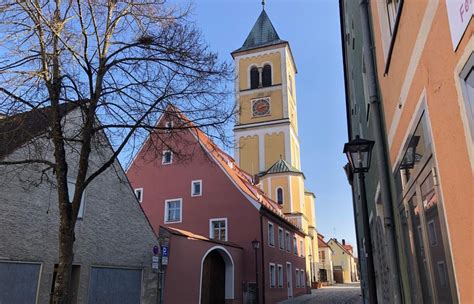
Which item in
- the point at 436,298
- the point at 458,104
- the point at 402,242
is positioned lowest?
the point at 436,298

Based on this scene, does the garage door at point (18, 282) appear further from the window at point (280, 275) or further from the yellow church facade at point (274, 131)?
the yellow church facade at point (274, 131)

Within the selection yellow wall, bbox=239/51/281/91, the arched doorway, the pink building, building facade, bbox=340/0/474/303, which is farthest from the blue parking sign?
yellow wall, bbox=239/51/281/91

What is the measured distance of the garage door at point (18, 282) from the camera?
10.4 meters

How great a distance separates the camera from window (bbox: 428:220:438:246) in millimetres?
3591

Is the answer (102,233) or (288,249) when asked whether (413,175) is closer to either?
(102,233)

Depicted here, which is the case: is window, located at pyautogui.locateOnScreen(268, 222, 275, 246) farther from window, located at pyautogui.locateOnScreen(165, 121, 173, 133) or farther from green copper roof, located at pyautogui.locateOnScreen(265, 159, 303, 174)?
window, located at pyautogui.locateOnScreen(165, 121, 173, 133)

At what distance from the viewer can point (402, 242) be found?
18.2 ft

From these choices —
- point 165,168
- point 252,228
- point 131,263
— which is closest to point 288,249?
point 252,228

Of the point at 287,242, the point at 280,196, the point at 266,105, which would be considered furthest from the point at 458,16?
the point at 266,105

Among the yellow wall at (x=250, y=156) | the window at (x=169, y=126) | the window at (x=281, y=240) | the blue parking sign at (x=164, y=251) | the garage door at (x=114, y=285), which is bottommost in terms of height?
the garage door at (x=114, y=285)

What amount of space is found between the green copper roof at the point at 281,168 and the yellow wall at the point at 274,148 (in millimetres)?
1748

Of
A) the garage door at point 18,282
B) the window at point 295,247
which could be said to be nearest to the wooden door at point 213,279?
the garage door at point 18,282

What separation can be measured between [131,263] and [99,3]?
9.22 metres

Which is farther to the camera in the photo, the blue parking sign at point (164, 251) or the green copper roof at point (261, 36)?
the green copper roof at point (261, 36)
